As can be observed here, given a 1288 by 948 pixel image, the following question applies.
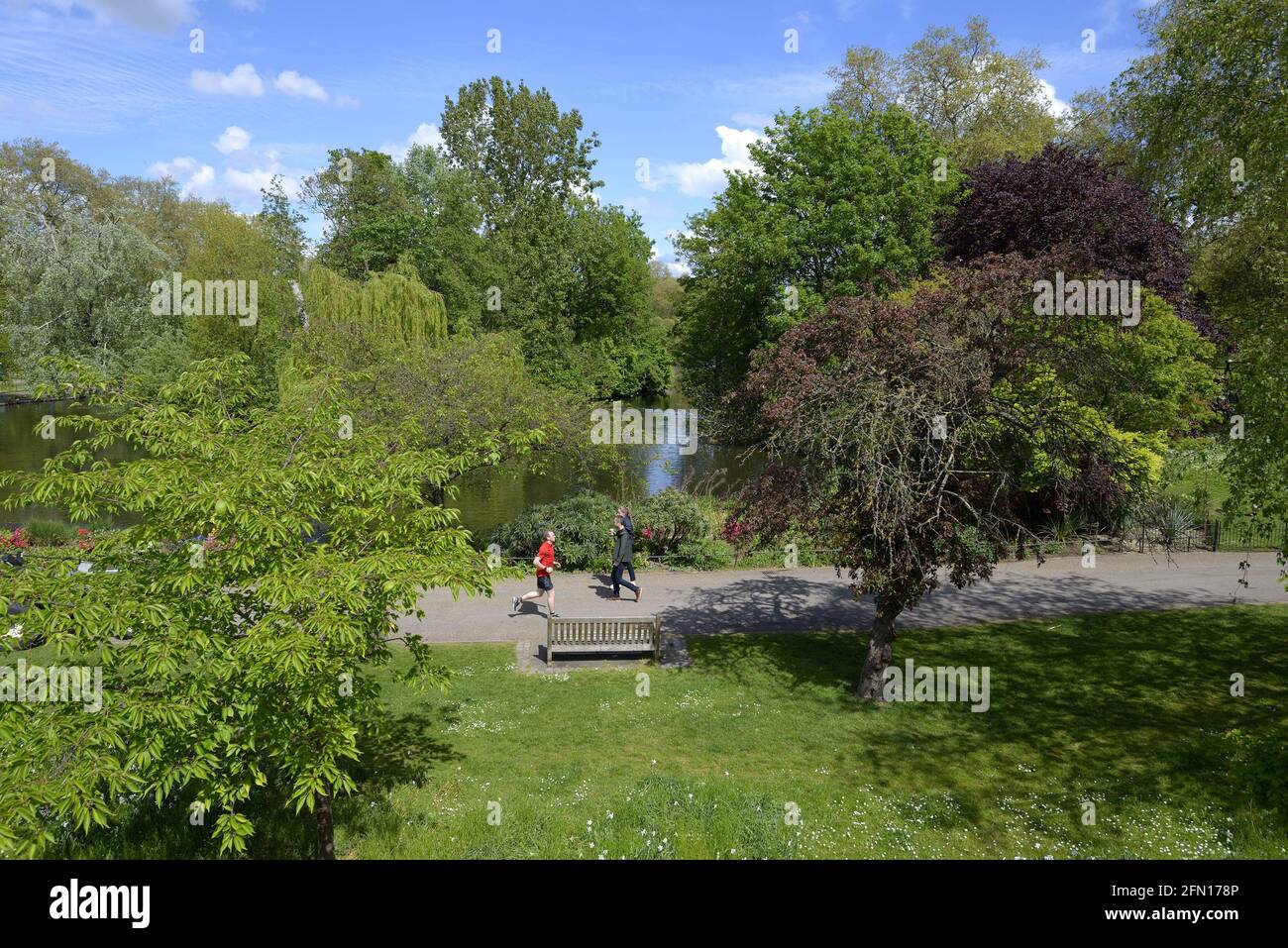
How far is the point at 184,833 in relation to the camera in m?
7.92

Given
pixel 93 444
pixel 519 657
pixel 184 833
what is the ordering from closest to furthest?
pixel 93 444
pixel 184 833
pixel 519 657

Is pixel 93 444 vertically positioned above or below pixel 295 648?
above

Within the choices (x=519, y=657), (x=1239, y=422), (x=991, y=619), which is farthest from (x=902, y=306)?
(x=519, y=657)

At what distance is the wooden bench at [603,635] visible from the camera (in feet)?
43.1

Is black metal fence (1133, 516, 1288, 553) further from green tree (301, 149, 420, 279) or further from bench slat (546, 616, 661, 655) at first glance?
green tree (301, 149, 420, 279)

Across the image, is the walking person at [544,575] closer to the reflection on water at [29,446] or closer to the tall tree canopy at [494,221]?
the reflection on water at [29,446]

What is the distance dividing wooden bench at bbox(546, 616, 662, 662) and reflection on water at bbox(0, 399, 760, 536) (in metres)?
7.64

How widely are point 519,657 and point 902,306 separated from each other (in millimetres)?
8387

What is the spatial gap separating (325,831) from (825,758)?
19.3 ft

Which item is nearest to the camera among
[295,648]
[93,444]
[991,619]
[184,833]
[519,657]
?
[295,648]

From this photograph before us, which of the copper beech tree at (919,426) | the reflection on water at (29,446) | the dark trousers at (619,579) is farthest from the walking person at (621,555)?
the reflection on water at (29,446)

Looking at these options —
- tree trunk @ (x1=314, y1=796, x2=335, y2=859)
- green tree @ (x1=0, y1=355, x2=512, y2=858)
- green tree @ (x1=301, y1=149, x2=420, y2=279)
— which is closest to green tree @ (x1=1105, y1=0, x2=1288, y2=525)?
green tree @ (x1=0, y1=355, x2=512, y2=858)

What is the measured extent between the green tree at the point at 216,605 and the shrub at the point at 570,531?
35.5 feet
